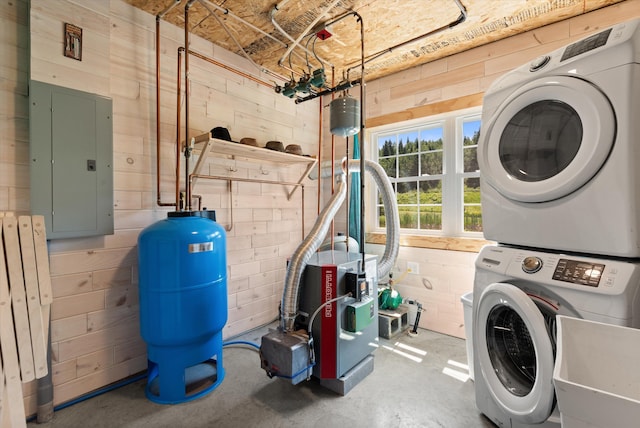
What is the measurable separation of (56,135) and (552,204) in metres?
2.74

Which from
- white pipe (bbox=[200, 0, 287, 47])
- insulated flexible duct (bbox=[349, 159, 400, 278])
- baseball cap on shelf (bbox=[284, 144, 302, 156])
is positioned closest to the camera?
white pipe (bbox=[200, 0, 287, 47])

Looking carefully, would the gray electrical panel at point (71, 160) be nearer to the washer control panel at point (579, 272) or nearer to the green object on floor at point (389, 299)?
the green object on floor at point (389, 299)

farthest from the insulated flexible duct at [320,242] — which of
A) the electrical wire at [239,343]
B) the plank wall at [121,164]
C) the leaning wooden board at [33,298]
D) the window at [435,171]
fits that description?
the leaning wooden board at [33,298]

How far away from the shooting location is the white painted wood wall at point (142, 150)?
5.46ft

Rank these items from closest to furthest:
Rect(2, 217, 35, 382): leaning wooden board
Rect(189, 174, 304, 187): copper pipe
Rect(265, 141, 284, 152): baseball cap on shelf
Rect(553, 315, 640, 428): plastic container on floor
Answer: Rect(553, 315, 640, 428): plastic container on floor < Rect(2, 217, 35, 382): leaning wooden board < Rect(189, 174, 304, 187): copper pipe < Rect(265, 141, 284, 152): baseball cap on shelf

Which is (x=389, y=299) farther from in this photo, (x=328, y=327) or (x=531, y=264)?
(x=531, y=264)

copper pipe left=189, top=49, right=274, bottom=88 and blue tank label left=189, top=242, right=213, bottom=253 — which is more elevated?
copper pipe left=189, top=49, right=274, bottom=88

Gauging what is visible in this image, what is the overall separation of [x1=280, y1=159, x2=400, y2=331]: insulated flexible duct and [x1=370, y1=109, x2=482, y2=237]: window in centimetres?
75

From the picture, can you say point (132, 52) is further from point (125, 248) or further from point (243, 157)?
point (125, 248)

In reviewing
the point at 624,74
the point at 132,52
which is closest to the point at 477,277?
the point at 624,74

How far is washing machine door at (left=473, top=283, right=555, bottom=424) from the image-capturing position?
1.17 m

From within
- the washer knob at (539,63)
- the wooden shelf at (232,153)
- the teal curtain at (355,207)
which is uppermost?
the washer knob at (539,63)

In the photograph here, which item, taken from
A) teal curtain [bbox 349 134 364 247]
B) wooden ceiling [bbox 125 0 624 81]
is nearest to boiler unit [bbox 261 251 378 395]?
teal curtain [bbox 349 134 364 247]

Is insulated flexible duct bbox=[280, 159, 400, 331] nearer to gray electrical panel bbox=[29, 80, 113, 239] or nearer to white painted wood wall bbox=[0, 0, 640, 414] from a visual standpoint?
Answer: white painted wood wall bbox=[0, 0, 640, 414]
